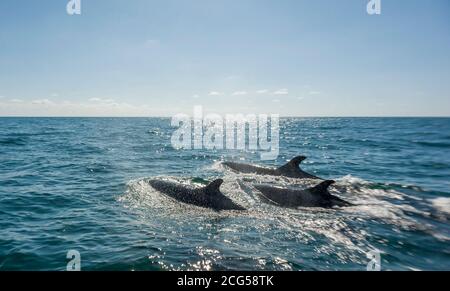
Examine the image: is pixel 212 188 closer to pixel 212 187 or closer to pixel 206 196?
pixel 212 187

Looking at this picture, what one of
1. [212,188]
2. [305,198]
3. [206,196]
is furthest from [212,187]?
[305,198]

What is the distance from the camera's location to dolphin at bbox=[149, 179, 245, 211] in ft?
43.0

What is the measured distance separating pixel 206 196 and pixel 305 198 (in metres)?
4.03

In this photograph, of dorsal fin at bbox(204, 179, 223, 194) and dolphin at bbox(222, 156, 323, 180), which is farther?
dolphin at bbox(222, 156, 323, 180)

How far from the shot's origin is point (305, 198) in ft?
45.6

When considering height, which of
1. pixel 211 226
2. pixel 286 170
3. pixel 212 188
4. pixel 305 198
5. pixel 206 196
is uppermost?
pixel 212 188

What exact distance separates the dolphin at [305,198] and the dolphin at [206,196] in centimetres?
186

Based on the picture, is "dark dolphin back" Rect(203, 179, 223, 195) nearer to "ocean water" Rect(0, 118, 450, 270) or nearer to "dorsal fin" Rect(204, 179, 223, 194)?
"dorsal fin" Rect(204, 179, 223, 194)

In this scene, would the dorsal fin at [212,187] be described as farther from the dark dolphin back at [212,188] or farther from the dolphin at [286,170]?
the dolphin at [286,170]

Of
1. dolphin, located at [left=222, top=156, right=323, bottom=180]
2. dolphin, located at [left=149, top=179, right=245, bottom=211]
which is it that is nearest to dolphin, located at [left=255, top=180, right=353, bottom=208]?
dolphin, located at [left=149, top=179, right=245, bottom=211]

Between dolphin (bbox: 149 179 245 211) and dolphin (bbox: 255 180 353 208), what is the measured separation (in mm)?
1861

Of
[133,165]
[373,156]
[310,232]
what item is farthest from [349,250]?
[373,156]

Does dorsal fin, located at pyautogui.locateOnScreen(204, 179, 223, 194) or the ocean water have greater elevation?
dorsal fin, located at pyautogui.locateOnScreen(204, 179, 223, 194)
